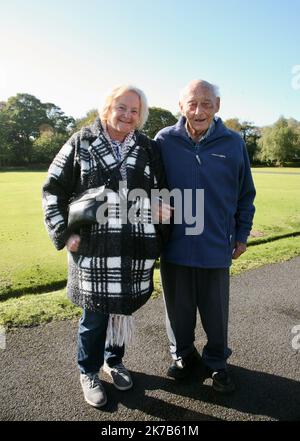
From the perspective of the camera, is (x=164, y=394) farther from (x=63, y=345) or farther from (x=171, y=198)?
(x=171, y=198)

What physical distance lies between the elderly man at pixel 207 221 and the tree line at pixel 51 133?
208 feet

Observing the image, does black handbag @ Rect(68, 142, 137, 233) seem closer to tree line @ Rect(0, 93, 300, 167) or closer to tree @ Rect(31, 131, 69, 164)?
tree line @ Rect(0, 93, 300, 167)

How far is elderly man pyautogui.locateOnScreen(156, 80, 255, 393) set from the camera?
322cm

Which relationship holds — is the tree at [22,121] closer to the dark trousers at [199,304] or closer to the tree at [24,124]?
the tree at [24,124]

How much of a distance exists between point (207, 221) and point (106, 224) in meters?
0.90

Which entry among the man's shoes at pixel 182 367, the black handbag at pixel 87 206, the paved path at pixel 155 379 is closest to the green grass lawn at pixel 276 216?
the paved path at pixel 155 379

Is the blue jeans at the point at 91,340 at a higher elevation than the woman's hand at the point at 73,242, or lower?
lower

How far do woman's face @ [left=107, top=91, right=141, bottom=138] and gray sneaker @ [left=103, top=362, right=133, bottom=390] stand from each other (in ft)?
6.74

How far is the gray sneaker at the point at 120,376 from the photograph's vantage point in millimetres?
3330

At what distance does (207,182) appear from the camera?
10.6 ft

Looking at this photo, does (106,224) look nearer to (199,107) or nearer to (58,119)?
(199,107)

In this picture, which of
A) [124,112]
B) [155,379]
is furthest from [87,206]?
[155,379]

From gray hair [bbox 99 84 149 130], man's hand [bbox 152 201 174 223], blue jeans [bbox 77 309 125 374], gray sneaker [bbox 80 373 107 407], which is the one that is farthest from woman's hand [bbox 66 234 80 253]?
gray sneaker [bbox 80 373 107 407]
